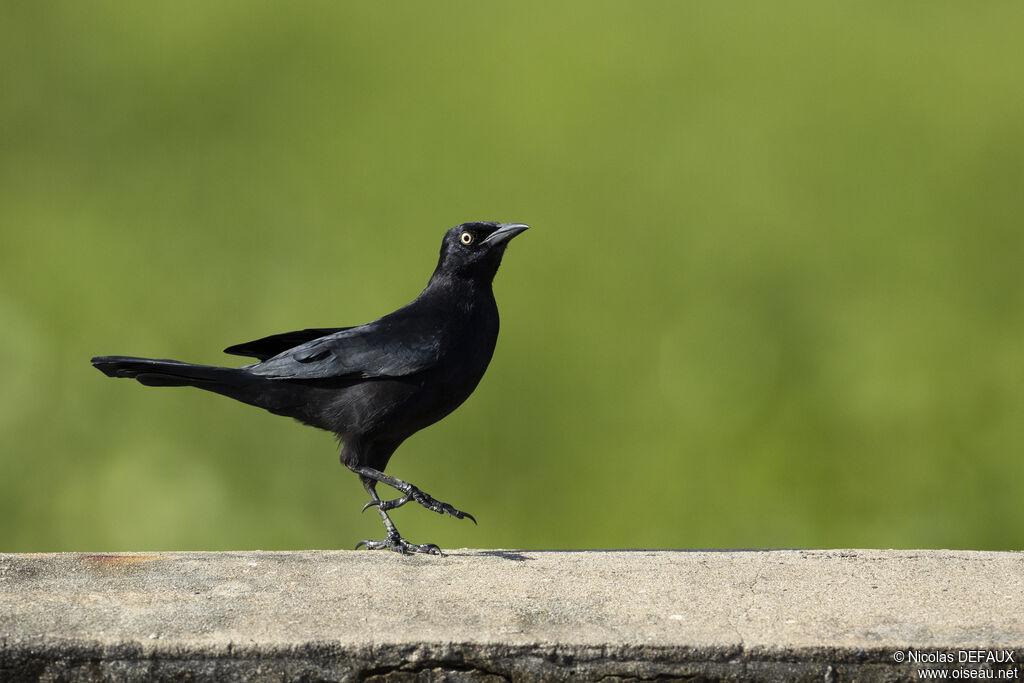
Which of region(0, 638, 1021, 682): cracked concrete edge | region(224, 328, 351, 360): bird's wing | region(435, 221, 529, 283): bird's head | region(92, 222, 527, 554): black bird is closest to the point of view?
region(0, 638, 1021, 682): cracked concrete edge

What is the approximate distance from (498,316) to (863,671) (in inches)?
79.3

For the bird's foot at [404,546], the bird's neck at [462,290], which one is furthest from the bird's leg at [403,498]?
the bird's neck at [462,290]

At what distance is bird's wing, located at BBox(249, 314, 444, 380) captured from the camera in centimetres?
453

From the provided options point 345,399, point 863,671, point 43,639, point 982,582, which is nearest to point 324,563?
point 345,399

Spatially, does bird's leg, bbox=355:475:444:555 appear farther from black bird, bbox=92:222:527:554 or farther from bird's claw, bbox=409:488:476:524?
bird's claw, bbox=409:488:476:524

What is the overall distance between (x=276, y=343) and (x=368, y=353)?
1.81 feet

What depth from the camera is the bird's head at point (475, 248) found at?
4.70 metres

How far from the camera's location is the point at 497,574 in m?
4.34

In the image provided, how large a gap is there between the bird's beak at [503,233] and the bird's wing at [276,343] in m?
0.71

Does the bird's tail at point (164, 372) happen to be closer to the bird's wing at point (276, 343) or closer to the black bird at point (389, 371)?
the black bird at point (389, 371)

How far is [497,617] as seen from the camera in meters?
3.79

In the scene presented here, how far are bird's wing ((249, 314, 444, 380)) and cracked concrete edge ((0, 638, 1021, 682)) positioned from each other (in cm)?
130

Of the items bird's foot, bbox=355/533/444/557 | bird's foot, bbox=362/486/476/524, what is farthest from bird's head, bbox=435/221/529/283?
bird's foot, bbox=355/533/444/557

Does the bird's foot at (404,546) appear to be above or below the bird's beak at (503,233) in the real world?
below
